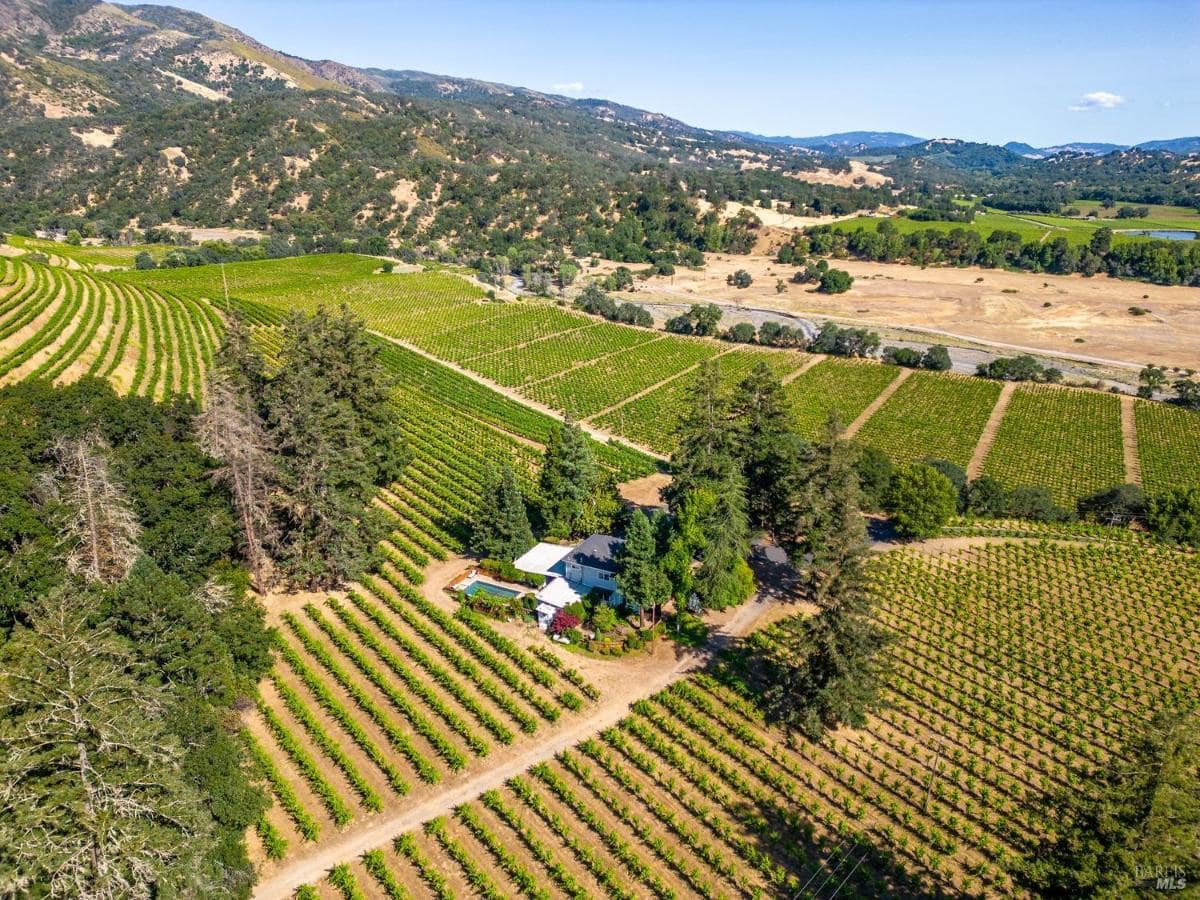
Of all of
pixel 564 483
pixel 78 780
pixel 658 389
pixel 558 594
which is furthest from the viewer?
pixel 658 389

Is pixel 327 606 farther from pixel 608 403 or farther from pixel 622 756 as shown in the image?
pixel 608 403

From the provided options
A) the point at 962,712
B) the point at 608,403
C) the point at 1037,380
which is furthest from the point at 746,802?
the point at 1037,380

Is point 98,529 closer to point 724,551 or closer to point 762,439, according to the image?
point 724,551

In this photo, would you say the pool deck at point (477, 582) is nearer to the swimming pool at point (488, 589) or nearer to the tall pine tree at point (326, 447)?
the swimming pool at point (488, 589)

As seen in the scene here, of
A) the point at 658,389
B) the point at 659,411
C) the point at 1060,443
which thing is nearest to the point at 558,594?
the point at 659,411

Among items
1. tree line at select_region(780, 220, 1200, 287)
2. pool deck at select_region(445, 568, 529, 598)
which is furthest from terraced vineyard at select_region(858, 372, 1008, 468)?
tree line at select_region(780, 220, 1200, 287)

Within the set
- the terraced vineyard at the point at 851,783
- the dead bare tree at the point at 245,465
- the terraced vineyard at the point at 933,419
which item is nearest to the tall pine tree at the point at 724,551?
the terraced vineyard at the point at 851,783

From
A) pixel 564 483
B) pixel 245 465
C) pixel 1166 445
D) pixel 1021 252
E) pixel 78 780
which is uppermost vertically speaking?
pixel 1021 252

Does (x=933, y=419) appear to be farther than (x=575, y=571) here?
Yes
